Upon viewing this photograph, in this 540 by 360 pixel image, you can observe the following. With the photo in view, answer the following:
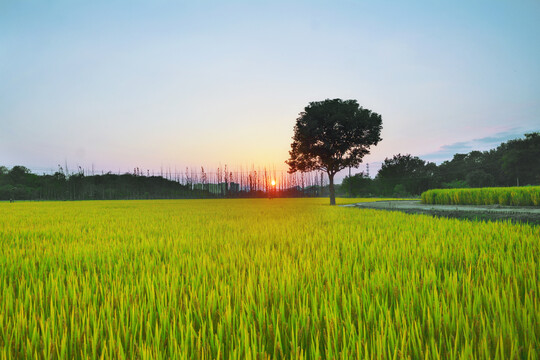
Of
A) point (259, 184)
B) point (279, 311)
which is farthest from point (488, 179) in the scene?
point (279, 311)

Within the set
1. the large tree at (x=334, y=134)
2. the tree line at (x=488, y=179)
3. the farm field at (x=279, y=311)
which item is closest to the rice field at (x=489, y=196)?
the large tree at (x=334, y=134)

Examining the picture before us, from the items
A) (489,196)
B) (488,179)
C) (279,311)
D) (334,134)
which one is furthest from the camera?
(488,179)

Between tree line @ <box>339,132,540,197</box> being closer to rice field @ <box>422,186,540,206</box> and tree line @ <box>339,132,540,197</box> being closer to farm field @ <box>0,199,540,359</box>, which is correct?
rice field @ <box>422,186,540,206</box>

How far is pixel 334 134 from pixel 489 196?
10223 mm

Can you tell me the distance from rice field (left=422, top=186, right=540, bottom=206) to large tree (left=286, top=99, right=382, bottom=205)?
6162 mm

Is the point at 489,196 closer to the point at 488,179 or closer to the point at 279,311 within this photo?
the point at 279,311

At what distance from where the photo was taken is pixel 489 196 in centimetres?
1264

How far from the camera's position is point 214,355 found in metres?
1.20

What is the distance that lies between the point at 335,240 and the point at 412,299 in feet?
8.26

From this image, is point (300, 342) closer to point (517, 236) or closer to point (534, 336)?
point (534, 336)

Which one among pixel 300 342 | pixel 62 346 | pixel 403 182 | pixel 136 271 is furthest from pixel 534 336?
pixel 403 182

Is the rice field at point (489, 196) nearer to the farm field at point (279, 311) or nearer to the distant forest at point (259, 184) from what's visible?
the farm field at point (279, 311)

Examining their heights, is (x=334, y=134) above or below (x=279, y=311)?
above

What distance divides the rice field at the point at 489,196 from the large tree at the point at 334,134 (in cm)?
616
